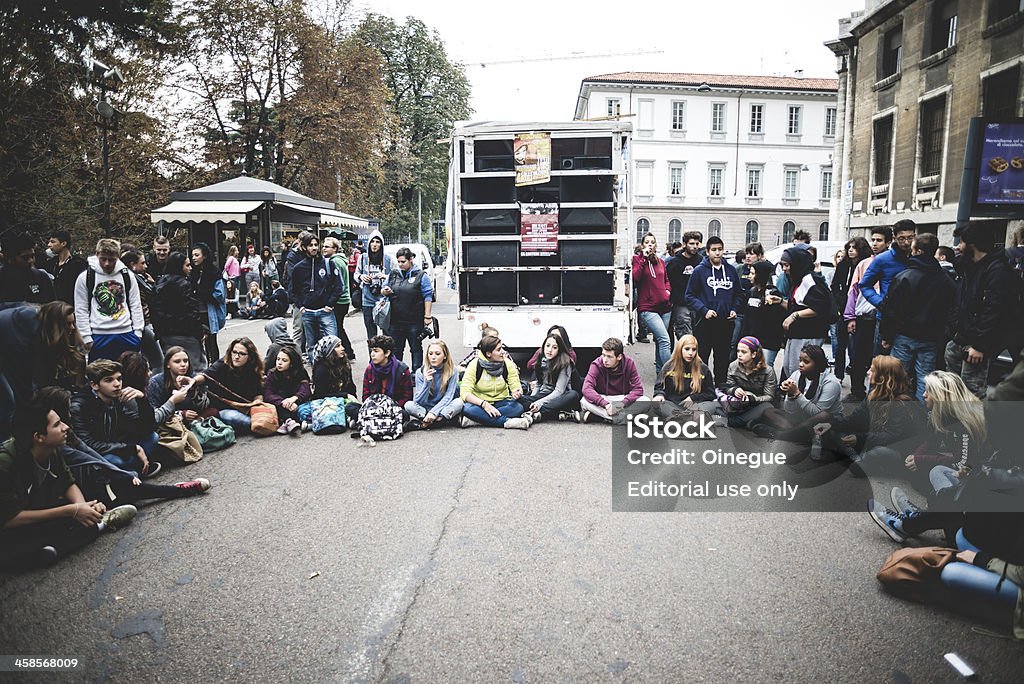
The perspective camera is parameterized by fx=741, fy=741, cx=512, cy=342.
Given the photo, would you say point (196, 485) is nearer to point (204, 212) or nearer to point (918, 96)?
point (204, 212)

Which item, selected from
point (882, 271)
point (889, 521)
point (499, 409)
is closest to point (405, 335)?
point (499, 409)

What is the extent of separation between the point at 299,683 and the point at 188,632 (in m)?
0.81

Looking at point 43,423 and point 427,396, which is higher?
point 43,423

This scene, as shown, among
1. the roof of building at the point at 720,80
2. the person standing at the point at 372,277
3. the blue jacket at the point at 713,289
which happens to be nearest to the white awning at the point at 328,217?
the person standing at the point at 372,277

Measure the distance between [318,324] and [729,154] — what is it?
54.4 m

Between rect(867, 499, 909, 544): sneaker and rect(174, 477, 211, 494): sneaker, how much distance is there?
489cm

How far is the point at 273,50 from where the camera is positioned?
99.8ft

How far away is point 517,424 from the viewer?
7855mm

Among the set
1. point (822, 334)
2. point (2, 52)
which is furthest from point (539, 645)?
point (2, 52)

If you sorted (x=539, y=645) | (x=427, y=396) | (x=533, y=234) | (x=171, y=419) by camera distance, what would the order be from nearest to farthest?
(x=539, y=645), (x=171, y=419), (x=427, y=396), (x=533, y=234)

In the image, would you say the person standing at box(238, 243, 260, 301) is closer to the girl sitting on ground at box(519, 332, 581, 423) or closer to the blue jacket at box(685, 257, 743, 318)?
the girl sitting on ground at box(519, 332, 581, 423)


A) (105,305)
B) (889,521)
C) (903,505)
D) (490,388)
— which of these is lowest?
(889,521)

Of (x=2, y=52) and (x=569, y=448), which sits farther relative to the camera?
(x=2, y=52)

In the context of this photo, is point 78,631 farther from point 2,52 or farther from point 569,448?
point 2,52
